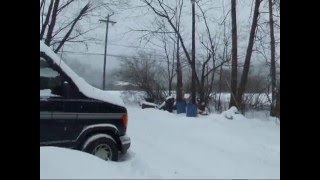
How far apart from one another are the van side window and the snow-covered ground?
0.92 metres

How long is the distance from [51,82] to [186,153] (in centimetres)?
191

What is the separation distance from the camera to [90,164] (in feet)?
7.09

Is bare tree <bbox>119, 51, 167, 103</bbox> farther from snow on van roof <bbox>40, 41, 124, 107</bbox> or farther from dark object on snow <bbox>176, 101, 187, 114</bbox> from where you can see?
snow on van roof <bbox>40, 41, 124, 107</bbox>

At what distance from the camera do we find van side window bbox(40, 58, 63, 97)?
3.33m

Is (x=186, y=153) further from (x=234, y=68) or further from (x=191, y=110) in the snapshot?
(x=191, y=110)

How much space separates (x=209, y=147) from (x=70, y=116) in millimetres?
2211

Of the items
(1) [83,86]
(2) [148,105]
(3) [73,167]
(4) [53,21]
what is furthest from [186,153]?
(2) [148,105]

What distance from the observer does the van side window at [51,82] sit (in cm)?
333

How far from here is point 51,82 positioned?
139 inches

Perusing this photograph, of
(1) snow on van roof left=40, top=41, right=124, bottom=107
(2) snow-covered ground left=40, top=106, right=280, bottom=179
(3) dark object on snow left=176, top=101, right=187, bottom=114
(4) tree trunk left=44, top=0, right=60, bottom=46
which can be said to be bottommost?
(2) snow-covered ground left=40, top=106, right=280, bottom=179

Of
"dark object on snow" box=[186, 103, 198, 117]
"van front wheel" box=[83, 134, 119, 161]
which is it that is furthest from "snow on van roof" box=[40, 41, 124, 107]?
"dark object on snow" box=[186, 103, 198, 117]

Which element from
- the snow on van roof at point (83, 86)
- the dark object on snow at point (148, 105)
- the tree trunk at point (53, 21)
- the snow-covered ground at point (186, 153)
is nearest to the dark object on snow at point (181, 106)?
the dark object on snow at point (148, 105)

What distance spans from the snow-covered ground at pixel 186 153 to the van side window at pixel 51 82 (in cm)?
92
